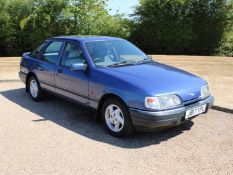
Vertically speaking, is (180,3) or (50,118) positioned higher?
(180,3)

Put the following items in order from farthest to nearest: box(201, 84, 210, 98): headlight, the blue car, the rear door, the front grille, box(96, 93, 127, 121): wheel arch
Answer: the rear door < box(201, 84, 210, 98): headlight < box(96, 93, 127, 121): wheel arch < the front grille < the blue car

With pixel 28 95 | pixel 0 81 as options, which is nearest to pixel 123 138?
pixel 28 95

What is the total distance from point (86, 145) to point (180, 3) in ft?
Answer: 46.2

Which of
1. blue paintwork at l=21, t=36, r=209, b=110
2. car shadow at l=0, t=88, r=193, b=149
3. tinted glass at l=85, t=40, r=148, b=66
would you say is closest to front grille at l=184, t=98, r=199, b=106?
blue paintwork at l=21, t=36, r=209, b=110

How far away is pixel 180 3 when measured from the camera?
18156 millimetres

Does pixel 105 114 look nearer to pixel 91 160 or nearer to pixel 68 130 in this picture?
pixel 68 130

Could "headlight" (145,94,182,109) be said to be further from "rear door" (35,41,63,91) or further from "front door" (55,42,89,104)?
"rear door" (35,41,63,91)

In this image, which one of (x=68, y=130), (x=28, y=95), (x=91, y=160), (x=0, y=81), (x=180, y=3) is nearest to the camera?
(x=91, y=160)

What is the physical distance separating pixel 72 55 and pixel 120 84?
62.6 inches

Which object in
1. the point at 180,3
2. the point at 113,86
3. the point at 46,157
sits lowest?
the point at 46,157

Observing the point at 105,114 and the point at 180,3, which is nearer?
the point at 105,114

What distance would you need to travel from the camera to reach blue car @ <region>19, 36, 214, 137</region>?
537 cm

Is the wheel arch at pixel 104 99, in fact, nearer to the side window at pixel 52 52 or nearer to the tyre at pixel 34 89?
the side window at pixel 52 52

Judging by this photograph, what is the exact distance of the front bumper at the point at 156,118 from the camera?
5266 mm
